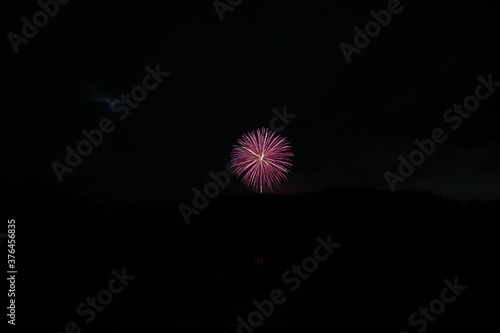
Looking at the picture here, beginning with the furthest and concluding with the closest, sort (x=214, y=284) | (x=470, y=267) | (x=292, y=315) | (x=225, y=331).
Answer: (x=470, y=267), (x=214, y=284), (x=292, y=315), (x=225, y=331)

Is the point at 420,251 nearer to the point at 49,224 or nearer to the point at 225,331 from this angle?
the point at 225,331

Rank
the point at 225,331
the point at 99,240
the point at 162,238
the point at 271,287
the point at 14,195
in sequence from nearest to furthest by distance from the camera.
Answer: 1. the point at 225,331
2. the point at 271,287
3. the point at 99,240
4. the point at 162,238
5. the point at 14,195

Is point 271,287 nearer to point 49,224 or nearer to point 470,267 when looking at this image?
point 470,267

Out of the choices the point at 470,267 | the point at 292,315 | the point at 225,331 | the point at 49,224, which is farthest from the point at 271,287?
the point at 49,224

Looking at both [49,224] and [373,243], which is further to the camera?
[373,243]

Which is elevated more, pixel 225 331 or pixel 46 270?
pixel 46 270

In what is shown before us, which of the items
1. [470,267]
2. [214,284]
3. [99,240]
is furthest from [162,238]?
[470,267]

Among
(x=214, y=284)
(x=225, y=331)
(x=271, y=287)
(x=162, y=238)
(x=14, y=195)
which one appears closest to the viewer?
(x=225, y=331)

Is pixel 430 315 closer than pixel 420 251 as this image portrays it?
Yes

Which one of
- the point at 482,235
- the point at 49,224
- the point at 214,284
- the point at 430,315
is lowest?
the point at 430,315
